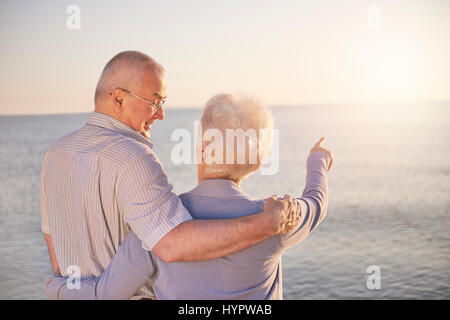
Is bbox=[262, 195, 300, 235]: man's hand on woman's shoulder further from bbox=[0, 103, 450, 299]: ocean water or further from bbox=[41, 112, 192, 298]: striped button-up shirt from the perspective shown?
bbox=[0, 103, 450, 299]: ocean water

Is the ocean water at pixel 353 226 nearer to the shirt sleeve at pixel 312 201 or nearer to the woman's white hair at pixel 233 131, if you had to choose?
the shirt sleeve at pixel 312 201

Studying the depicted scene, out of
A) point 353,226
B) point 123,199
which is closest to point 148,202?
point 123,199

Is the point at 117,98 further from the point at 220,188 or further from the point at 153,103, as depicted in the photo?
the point at 220,188

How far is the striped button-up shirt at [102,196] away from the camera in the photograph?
1576 mm

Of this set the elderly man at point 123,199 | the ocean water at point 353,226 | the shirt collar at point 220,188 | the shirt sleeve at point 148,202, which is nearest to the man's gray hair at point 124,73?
the elderly man at point 123,199

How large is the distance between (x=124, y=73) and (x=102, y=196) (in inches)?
19.2

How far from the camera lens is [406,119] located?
61500 mm

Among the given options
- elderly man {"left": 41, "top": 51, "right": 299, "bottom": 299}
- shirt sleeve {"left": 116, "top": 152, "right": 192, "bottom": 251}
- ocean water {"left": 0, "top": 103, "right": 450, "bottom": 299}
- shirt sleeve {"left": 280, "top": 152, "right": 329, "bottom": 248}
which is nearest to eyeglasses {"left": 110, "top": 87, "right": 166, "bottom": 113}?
elderly man {"left": 41, "top": 51, "right": 299, "bottom": 299}

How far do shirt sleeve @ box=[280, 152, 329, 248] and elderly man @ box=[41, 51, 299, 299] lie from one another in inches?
2.7

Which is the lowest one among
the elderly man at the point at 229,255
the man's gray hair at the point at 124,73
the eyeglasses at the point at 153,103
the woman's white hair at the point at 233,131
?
the elderly man at the point at 229,255

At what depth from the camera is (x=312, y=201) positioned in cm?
175
